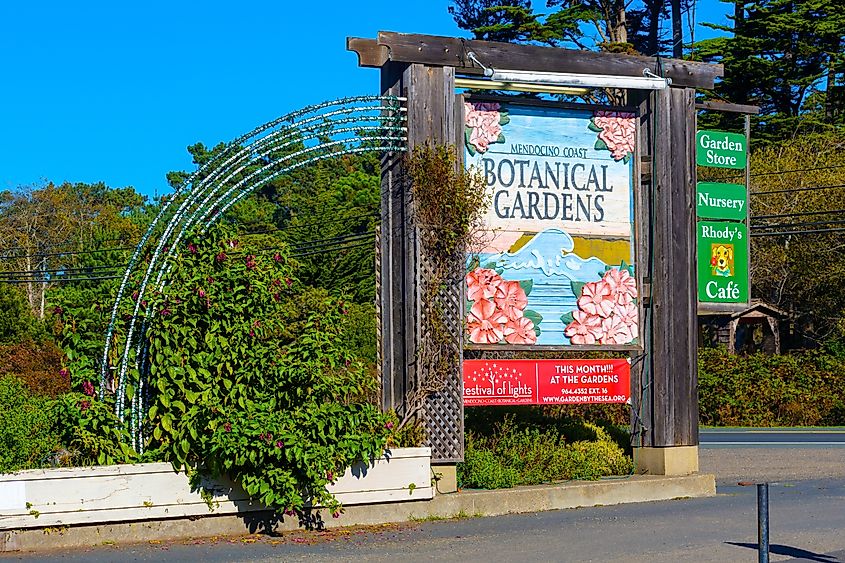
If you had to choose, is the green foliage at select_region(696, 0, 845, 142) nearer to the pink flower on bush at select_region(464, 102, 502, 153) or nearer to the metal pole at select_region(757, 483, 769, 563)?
the pink flower on bush at select_region(464, 102, 502, 153)

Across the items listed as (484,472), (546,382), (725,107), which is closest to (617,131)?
(725,107)

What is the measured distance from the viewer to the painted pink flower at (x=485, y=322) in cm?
1395

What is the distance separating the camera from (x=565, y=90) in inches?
581

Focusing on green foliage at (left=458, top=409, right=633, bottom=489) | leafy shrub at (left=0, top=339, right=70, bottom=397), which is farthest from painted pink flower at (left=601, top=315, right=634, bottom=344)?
leafy shrub at (left=0, top=339, right=70, bottom=397)

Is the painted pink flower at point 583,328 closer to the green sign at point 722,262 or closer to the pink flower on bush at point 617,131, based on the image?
the green sign at point 722,262

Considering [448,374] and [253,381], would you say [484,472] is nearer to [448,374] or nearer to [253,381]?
[448,374]

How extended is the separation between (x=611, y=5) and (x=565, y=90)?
39.4m

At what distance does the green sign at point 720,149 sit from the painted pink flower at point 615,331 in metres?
2.34

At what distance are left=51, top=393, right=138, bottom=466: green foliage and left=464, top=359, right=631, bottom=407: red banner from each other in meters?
4.04

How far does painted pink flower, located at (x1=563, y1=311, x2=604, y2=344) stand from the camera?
14516 mm

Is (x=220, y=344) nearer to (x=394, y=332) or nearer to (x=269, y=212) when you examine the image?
(x=394, y=332)

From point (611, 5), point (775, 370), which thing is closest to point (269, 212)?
point (611, 5)

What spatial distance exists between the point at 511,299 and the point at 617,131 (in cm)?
254

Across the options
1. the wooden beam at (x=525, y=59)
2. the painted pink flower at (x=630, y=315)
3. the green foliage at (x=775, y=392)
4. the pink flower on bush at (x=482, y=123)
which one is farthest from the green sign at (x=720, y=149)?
the green foliage at (x=775, y=392)
